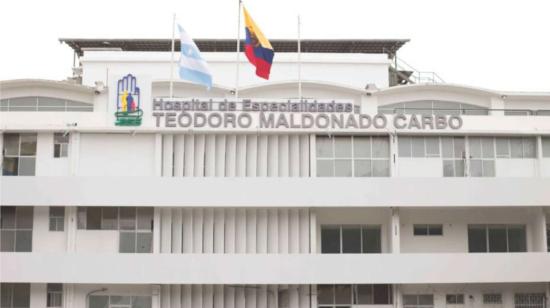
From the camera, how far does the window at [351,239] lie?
1129 inches

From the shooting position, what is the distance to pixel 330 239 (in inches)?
1131

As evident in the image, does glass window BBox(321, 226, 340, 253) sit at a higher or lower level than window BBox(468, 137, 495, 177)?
lower

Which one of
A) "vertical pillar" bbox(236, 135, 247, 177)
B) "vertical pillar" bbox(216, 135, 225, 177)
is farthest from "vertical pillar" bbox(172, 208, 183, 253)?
"vertical pillar" bbox(236, 135, 247, 177)

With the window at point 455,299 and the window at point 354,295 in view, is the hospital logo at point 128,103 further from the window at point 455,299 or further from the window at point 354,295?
the window at point 455,299

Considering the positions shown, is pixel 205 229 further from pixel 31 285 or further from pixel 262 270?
pixel 31 285

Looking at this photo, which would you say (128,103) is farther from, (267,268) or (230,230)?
(267,268)

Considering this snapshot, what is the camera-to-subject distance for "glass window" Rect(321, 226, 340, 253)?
28672 mm

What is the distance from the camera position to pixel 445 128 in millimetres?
28016

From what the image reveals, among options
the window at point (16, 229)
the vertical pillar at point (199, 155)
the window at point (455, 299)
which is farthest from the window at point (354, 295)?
the window at point (16, 229)

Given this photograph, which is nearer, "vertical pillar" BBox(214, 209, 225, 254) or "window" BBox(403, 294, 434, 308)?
"vertical pillar" BBox(214, 209, 225, 254)

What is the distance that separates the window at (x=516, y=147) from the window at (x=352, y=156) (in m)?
4.61

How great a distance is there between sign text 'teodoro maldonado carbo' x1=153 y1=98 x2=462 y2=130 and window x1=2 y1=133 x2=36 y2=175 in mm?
5095

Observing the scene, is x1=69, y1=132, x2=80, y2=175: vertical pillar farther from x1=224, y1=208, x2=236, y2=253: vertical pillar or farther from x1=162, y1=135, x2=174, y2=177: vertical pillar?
x1=224, y1=208, x2=236, y2=253: vertical pillar

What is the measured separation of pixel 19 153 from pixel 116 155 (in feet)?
12.5
